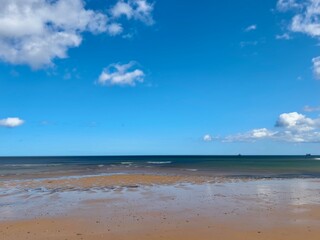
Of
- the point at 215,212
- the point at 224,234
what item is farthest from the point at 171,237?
the point at 215,212

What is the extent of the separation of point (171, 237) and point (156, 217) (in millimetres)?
3344

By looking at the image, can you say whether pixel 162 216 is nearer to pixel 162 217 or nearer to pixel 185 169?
pixel 162 217

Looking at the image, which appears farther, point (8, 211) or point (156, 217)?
point (8, 211)

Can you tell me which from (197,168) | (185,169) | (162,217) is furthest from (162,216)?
(197,168)

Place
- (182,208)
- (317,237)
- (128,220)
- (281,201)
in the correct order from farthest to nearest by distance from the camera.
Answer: (281,201) < (182,208) < (128,220) < (317,237)

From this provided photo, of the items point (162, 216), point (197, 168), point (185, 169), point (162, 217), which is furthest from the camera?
point (197, 168)

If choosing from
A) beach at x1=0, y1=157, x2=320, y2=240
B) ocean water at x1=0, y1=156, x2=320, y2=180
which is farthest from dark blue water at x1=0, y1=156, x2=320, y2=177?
beach at x1=0, y1=157, x2=320, y2=240

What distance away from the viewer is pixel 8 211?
1722 cm

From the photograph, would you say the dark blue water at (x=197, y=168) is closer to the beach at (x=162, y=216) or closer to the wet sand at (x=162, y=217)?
the beach at (x=162, y=216)

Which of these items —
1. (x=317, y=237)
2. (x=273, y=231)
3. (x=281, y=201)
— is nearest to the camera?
(x=317, y=237)

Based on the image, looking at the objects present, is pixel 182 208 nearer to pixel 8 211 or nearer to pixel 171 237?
pixel 171 237

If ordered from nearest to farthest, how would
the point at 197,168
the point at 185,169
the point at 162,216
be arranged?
the point at 162,216 → the point at 185,169 → the point at 197,168

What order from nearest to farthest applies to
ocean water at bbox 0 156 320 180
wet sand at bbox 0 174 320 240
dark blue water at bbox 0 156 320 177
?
wet sand at bbox 0 174 320 240, ocean water at bbox 0 156 320 180, dark blue water at bbox 0 156 320 177

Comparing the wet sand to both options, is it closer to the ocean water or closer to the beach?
the beach
